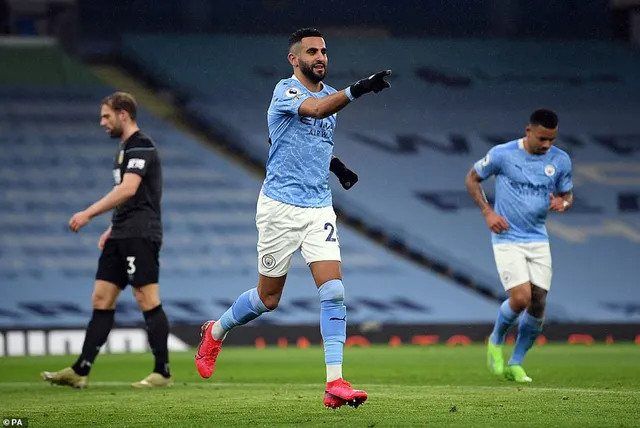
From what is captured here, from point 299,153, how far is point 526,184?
11.9ft

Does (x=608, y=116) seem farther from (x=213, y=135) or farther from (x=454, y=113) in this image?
(x=213, y=135)

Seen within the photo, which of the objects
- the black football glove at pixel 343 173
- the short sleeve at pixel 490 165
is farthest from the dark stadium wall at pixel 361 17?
the black football glove at pixel 343 173

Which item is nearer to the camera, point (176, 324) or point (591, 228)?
point (176, 324)

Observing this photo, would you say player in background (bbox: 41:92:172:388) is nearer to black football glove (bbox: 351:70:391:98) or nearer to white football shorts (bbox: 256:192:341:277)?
white football shorts (bbox: 256:192:341:277)

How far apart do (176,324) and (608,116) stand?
9325mm

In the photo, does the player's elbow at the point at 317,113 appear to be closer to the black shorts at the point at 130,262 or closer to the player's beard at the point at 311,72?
the player's beard at the point at 311,72

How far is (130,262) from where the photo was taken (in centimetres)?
970

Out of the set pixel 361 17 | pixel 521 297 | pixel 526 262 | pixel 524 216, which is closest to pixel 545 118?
pixel 524 216

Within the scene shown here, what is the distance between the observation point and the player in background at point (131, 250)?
970 centimetres

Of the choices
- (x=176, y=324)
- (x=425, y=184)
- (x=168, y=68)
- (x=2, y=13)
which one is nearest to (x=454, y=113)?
(x=425, y=184)

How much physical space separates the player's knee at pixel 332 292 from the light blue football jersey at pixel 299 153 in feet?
1.76

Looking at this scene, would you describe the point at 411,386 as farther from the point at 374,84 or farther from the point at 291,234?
the point at 374,84

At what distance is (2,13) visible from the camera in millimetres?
22188

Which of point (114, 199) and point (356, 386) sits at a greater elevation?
point (114, 199)
